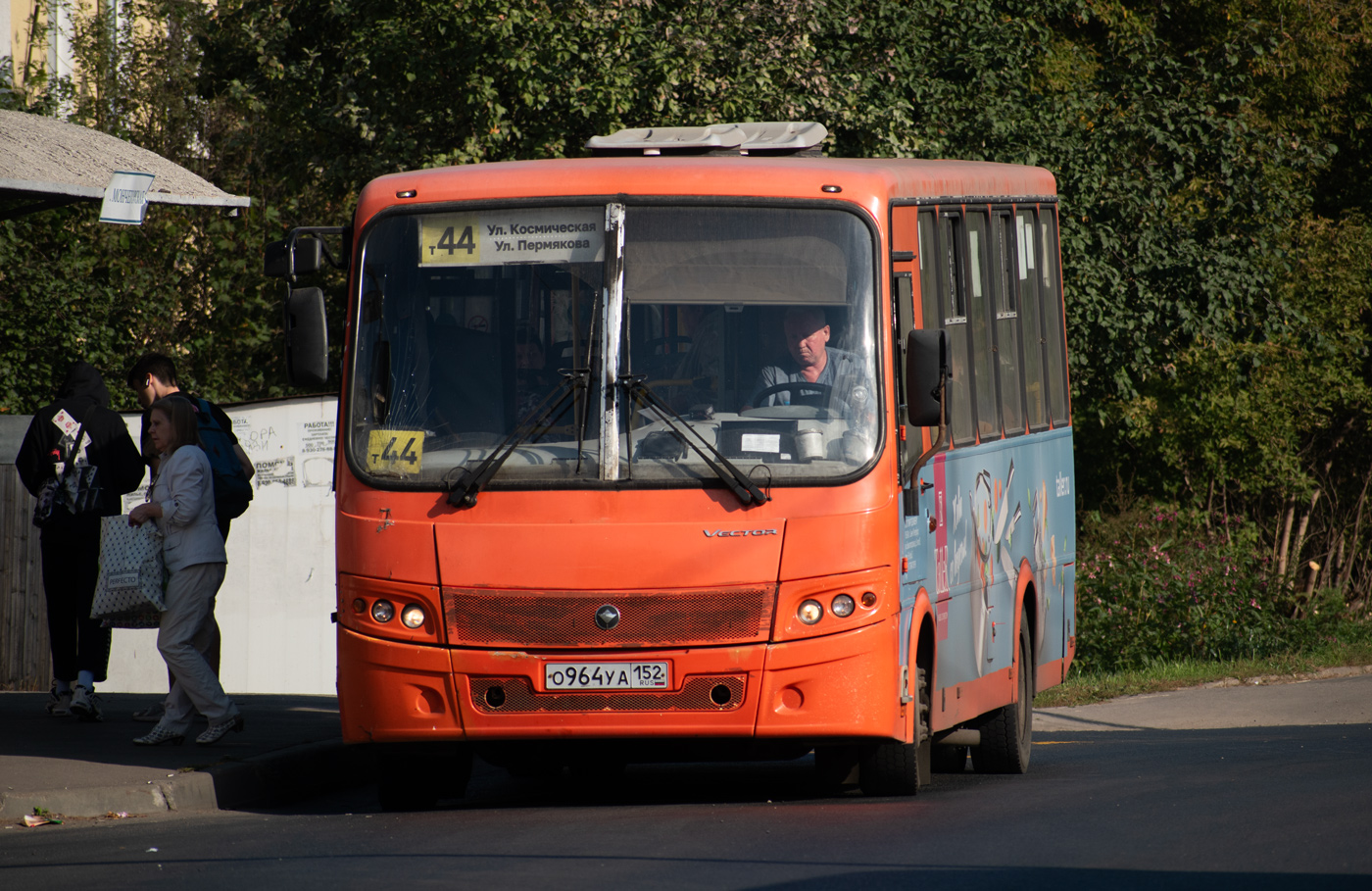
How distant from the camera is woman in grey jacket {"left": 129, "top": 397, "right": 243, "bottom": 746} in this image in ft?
34.7

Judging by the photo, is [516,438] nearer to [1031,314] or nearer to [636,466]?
[636,466]

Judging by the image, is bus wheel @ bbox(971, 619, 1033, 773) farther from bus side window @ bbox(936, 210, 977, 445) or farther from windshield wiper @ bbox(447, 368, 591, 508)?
windshield wiper @ bbox(447, 368, 591, 508)

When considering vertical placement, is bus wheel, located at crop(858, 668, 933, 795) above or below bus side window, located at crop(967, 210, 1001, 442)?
below

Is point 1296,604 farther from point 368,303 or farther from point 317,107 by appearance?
point 368,303

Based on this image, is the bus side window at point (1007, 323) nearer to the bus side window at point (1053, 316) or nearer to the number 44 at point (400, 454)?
the bus side window at point (1053, 316)

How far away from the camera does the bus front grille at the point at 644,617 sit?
830 centimetres

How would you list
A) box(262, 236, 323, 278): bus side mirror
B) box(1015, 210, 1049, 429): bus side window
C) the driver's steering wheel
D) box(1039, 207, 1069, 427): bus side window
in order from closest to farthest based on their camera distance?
the driver's steering wheel → box(262, 236, 323, 278): bus side mirror → box(1015, 210, 1049, 429): bus side window → box(1039, 207, 1069, 427): bus side window

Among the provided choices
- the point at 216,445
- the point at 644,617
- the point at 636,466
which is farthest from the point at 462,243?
the point at 216,445

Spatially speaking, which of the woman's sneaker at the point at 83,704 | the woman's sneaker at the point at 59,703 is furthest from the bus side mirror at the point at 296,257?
the woman's sneaker at the point at 59,703

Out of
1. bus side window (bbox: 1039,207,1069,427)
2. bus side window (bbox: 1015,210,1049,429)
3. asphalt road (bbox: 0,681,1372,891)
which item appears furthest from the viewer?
bus side window (bbox: 1039,207,1069,427)

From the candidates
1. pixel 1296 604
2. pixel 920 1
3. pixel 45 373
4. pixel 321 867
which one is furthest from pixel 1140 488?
pixel 321 867

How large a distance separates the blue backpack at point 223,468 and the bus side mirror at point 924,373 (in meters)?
4.24

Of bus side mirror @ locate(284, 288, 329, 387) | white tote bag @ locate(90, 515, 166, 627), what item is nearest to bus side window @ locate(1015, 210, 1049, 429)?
bus side mirror @ locate(284, 288, 329, 387)

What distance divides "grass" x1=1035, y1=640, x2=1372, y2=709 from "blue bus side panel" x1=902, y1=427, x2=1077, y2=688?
4903 mm
